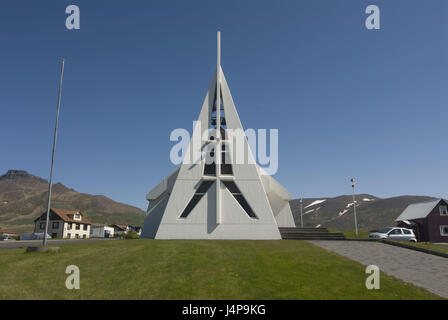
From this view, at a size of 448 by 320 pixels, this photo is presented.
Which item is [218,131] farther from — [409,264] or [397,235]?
[397,235]

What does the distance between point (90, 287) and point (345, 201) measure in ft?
376

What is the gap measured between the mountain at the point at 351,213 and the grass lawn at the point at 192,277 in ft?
245

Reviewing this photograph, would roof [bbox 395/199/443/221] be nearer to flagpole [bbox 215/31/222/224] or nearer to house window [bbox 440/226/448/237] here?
house window [bbox 440/226/448/237]

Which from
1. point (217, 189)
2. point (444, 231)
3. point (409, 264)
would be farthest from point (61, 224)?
point (444, 231)

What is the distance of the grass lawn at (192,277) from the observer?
9.31 metres

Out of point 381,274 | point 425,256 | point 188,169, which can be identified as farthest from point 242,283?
point 188,169

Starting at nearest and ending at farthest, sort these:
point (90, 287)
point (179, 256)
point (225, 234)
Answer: point (90, 287)
point (179, 256)
point (225, 234)

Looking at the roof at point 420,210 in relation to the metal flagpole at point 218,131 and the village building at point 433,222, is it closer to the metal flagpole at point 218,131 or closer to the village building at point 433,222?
the village building at point 433,222

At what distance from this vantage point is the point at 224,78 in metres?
29.5

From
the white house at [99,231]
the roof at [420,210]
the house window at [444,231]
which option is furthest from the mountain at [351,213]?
the white house at [99,231]

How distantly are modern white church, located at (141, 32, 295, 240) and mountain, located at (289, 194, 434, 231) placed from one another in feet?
210

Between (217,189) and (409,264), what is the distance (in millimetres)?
14559

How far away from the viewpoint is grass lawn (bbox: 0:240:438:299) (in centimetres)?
931
